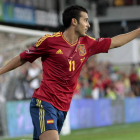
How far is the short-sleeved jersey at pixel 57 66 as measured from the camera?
18.1 ft

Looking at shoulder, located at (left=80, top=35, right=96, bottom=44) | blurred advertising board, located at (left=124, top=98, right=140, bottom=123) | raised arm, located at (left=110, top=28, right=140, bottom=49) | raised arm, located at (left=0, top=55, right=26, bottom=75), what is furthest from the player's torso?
blurred advertising board, located at (left=124, top=98, right=140, bottom=123)

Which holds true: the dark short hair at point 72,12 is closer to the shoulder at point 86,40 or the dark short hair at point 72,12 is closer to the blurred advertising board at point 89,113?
the shoulder at point 86,40

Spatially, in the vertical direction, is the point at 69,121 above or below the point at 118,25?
below

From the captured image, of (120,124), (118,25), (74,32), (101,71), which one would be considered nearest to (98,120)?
(120,124)

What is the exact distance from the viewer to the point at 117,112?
686 inches

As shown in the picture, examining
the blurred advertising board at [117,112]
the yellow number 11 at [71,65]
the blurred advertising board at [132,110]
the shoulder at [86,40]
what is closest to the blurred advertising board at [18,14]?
the blurred advertising board at [117,112]

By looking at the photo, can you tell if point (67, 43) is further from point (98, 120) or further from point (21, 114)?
point (98, 120)

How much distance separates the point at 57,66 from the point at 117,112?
40.0ft

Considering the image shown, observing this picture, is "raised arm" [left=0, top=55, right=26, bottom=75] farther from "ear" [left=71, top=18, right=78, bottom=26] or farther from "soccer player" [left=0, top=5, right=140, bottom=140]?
"ear" [left=71, top=18, right=78, bottom=26]

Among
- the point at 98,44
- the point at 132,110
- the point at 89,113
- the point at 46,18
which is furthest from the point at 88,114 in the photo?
the point at 98,44

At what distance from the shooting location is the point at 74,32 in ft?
18.5

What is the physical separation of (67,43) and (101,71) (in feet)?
44.6

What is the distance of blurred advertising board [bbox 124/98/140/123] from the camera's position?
18.1 m

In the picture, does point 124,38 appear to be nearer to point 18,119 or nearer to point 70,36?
point 70,36
